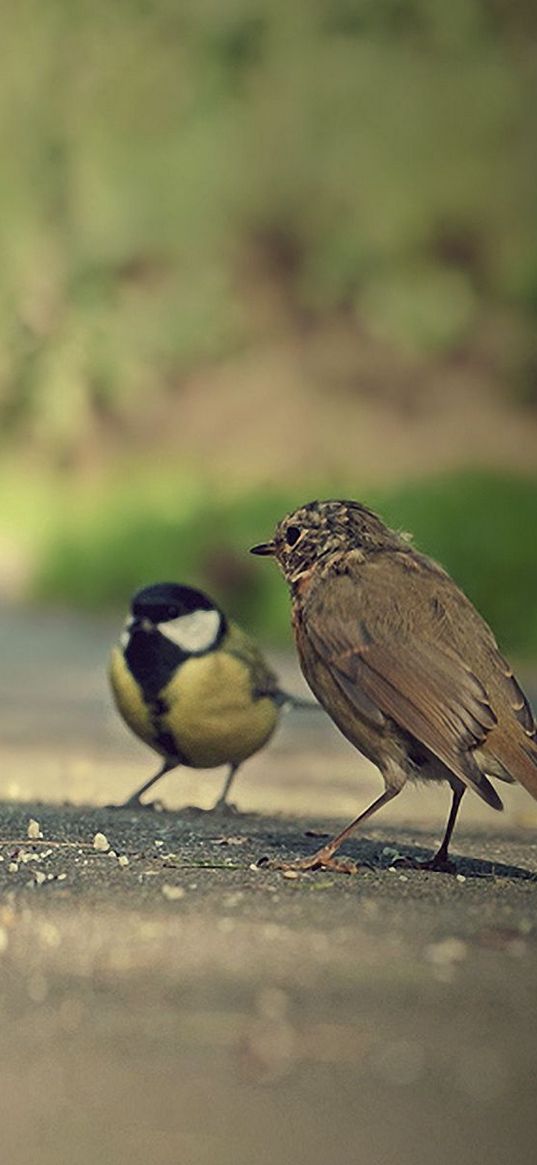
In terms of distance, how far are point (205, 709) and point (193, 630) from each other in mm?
217

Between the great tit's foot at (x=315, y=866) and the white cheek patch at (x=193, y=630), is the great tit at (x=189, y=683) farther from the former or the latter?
the great tit's foot at (x=315, y=866)

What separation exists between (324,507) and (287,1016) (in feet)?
4.71

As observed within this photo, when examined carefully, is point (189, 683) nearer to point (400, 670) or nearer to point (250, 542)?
point (400, 670)

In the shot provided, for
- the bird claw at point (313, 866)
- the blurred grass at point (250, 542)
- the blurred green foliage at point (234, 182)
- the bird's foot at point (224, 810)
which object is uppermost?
the blurred green foliage at point (234, 182)

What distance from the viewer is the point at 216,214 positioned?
2420 centimetres

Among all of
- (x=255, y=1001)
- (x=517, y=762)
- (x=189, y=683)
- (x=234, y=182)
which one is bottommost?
(x=255, y=1001)

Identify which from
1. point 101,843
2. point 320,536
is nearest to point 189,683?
point 101,843

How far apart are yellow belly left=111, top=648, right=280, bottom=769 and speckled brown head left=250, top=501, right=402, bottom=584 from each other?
108 centimetres

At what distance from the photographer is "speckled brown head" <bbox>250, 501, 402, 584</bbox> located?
13.5 ft

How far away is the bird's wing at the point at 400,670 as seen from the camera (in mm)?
3773

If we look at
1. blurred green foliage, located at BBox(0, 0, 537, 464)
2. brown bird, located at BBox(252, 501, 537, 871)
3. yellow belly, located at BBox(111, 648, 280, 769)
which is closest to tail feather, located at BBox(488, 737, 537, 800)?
brown bird, located at BBox(252, 501, 537, 871)

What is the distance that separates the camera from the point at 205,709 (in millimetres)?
5242

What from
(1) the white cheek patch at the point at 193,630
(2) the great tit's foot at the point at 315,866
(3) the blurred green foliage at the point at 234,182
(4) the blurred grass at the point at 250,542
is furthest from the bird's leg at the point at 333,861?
(3) the blurred green foliage at the point at 234,182

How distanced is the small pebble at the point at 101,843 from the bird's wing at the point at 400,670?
644 mm
